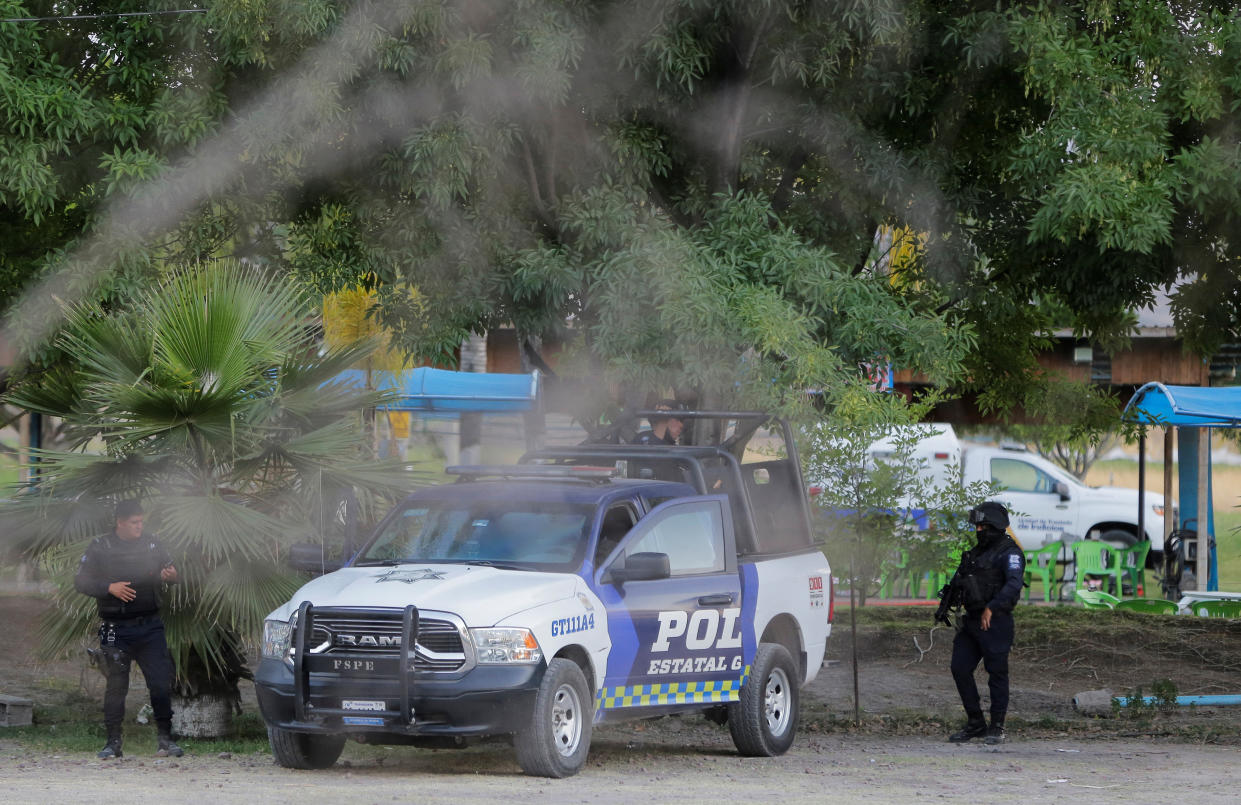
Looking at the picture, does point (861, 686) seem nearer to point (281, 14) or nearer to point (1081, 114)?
point (1081, 114)

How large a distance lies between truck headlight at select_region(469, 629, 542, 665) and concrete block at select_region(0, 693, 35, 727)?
5247mm

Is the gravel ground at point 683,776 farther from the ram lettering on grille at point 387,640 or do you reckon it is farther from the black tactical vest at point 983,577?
the black tactical vest at point 983,577

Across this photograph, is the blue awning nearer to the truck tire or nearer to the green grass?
the green grass

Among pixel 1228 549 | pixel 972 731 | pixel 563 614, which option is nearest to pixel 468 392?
pixel 972 731

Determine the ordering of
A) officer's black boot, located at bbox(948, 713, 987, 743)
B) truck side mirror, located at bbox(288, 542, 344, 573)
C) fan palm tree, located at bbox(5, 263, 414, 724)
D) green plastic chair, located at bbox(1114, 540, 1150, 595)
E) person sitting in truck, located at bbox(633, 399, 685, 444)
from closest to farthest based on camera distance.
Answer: truck side mirror, located at bbox(288, 542, 344, 573), fan palm tree, located at bbox(5, 263, 414, 724), officer's black boot, located at bbox(948, 713, 987, 743), person sitting in truck, located at bbox(633, 399, 685, 444), green plastic chair, located at bbox(1114, 540, 1150, 595)

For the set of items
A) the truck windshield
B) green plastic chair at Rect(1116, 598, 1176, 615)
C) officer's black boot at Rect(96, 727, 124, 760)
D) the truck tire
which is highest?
the truck windshield

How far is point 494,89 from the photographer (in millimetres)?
11836

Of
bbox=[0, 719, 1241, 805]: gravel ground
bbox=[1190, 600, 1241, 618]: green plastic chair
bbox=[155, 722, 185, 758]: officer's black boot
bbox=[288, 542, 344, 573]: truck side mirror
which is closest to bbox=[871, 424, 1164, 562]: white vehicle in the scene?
bbox=[1190, 600, 1241, 618]: green plastic chair

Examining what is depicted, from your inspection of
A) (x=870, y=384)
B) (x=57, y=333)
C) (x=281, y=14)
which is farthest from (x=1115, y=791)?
(x=57, y=333)

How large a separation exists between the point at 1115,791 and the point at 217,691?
5973 millimetres

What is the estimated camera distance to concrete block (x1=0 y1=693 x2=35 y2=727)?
11844 mm

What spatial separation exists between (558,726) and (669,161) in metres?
5.54

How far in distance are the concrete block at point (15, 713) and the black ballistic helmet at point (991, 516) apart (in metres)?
7.16

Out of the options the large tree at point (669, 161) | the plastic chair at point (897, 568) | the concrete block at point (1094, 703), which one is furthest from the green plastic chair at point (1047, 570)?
the large tree at point (669, 161)
